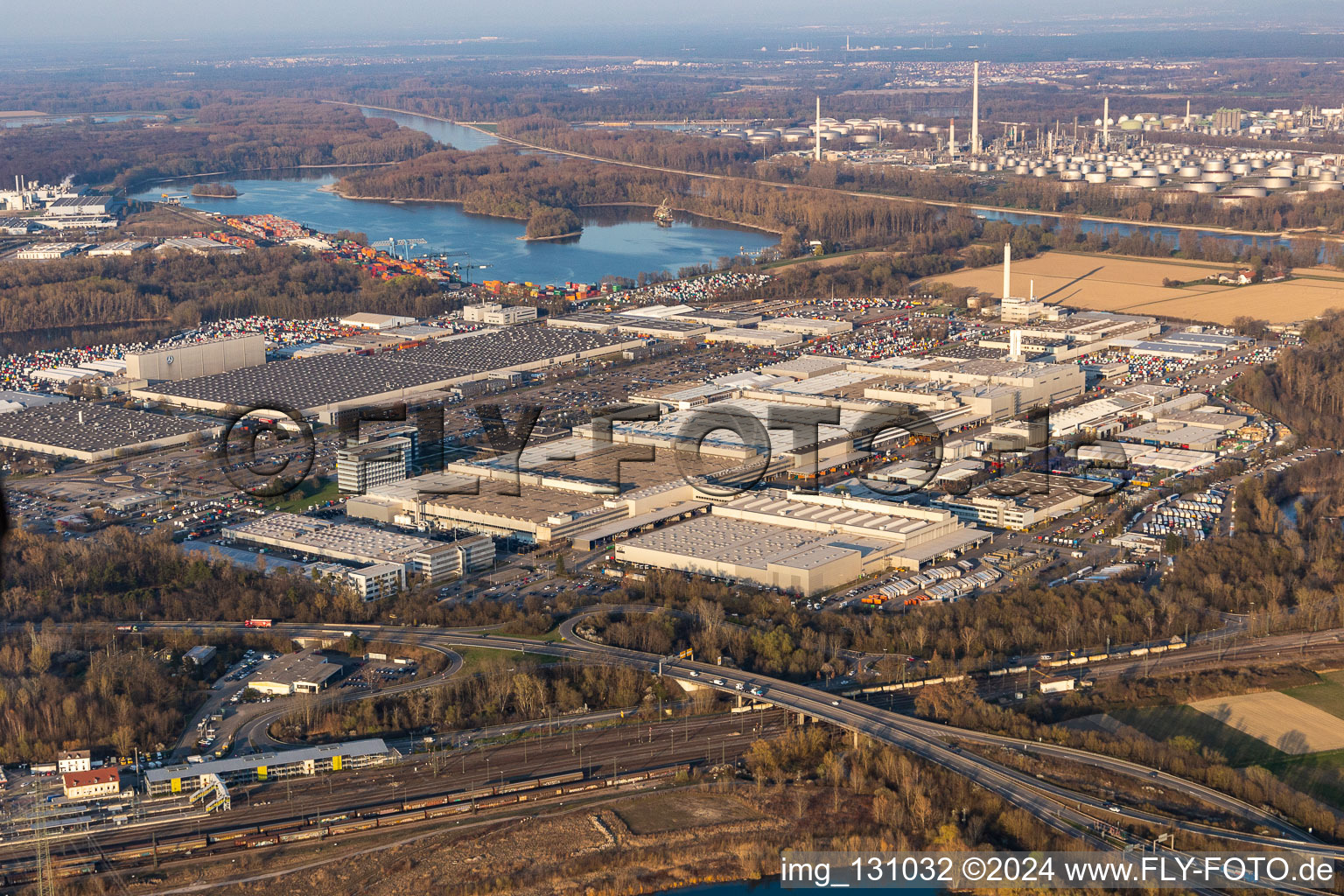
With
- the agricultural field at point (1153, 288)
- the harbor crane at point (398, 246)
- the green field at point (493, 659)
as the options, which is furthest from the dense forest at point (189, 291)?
the green field at point (493, 659)

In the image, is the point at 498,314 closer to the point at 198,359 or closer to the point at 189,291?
the point at 198,359

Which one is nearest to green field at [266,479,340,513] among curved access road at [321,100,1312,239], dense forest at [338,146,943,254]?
dense forest at [338,146,943,254]

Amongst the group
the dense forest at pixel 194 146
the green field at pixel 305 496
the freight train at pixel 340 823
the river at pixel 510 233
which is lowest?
the freight train at pixel 340 823

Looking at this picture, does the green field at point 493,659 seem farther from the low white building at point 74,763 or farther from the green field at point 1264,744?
the green field at point 1264,744

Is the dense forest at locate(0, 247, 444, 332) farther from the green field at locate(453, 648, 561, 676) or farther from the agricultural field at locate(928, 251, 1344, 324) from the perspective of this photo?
the green field at locate(453, 648, 561, 676)

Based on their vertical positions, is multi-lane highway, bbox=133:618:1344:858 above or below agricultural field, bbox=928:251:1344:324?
below

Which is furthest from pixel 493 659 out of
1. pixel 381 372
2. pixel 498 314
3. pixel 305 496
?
pixel 498 314
